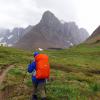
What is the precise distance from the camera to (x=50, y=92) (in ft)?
81.9

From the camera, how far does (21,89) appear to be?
27.1 meters

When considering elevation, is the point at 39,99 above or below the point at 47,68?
below

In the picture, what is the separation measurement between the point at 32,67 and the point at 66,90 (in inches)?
195

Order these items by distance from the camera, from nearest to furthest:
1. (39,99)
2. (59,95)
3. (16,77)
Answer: (39,99)
(59,95)
(16,77)

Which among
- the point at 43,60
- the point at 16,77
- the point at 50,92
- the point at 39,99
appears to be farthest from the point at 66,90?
the point at 16,77

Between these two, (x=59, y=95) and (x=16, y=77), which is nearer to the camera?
(x=59, y=95)

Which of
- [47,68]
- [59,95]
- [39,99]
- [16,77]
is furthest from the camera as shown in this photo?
[16,77]

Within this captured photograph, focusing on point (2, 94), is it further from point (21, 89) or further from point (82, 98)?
point (82, 98)

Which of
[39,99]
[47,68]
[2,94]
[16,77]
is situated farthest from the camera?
[16,77]

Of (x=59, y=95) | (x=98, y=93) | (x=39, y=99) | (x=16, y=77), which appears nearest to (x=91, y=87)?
(x=98, y=93)

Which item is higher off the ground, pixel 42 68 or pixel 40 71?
pixel 42 68

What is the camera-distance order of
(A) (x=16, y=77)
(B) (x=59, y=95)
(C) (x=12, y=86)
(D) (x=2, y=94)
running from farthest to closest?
(A) (x=16, y=77), (C) (x=12, y=86), (D) (x=2, y=94), (B) (x=59, y=95)

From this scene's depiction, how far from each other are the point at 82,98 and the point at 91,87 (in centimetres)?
421

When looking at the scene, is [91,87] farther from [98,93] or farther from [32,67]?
[32,67]
